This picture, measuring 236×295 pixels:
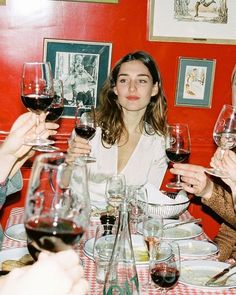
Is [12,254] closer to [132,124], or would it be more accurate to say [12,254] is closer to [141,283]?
[141,283]

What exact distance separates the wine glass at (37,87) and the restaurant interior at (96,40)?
4.09ft

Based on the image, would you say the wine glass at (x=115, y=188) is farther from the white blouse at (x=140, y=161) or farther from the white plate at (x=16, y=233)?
the white blouse at (x=140, y=161)

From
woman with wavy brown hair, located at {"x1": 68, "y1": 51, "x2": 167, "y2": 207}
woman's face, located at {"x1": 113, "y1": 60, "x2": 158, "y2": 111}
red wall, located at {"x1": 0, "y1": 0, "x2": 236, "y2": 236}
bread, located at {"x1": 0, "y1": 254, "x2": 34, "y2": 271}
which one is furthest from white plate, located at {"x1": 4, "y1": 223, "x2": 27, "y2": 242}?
red wall, located at {"x1": 0, "y1": 0, "x2": 236, "y2": 236}

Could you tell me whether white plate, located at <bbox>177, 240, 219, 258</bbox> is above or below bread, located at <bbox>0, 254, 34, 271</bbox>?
below

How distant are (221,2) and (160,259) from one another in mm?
2324

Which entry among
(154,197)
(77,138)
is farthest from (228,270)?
(77,138)

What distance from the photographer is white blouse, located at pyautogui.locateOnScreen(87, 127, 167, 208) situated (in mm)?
3240

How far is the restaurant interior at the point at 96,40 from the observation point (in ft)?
11.1

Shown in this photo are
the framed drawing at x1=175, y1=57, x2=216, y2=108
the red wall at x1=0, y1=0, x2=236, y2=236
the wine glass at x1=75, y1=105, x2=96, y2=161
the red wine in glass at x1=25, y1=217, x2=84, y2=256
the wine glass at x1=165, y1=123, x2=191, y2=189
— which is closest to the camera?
the red wine in glass at x1=25, y1=217, x2=84, y2=256

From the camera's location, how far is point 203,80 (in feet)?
11.6

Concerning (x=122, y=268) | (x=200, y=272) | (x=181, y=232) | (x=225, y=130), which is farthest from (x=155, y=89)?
(x=122, y=268)

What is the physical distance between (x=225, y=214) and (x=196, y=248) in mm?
622

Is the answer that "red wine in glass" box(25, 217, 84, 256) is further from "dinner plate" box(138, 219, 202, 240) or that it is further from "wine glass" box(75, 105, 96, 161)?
"wine glass" box(75, 105, 96, 161)

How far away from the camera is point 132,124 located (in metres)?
3.39
